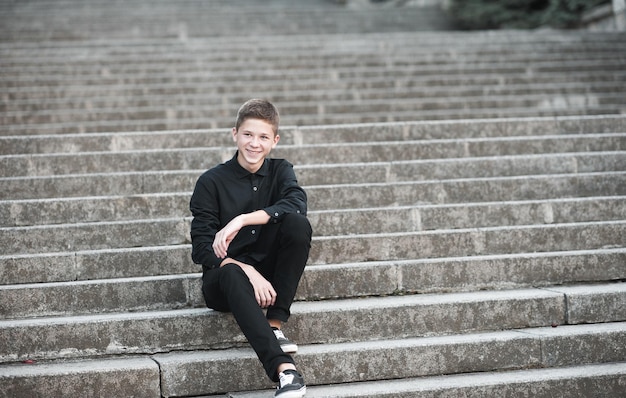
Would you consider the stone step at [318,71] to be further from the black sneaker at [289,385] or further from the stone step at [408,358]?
the black sneaker at [289,385]

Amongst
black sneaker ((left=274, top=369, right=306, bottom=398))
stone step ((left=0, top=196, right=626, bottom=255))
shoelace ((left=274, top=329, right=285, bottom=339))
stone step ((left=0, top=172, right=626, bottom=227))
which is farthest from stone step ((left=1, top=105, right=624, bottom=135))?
black sneaker ((left=274, top=369, right=306, bottom=398))

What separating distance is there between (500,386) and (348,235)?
4.97 feet

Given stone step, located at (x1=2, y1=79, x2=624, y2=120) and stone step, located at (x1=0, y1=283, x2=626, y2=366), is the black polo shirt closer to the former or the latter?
stone step, located at (x1=0, y1=283, x2=626, y2=366)

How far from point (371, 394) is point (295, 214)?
0.95m

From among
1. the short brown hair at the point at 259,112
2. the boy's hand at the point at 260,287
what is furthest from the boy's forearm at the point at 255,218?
the short brown hair at the point at 259,112

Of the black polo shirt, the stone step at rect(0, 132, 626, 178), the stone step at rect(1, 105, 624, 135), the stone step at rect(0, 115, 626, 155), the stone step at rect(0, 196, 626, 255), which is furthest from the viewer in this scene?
the stone step at rect(1, 105, 624, 135)

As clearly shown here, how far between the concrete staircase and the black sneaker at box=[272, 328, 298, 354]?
0.75 ft

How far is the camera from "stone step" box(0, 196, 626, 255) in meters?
4.91

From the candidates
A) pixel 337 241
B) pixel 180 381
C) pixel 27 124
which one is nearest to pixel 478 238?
pixel 337 241

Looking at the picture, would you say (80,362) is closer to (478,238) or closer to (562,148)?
(478,238)

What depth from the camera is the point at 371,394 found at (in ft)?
12.4

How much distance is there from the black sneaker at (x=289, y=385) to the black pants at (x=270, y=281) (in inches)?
1.9

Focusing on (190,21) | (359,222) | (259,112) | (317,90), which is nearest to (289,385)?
(259,112)

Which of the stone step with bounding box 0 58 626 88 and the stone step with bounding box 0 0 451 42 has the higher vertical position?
the stone step with bounding box 0 0 451 42
